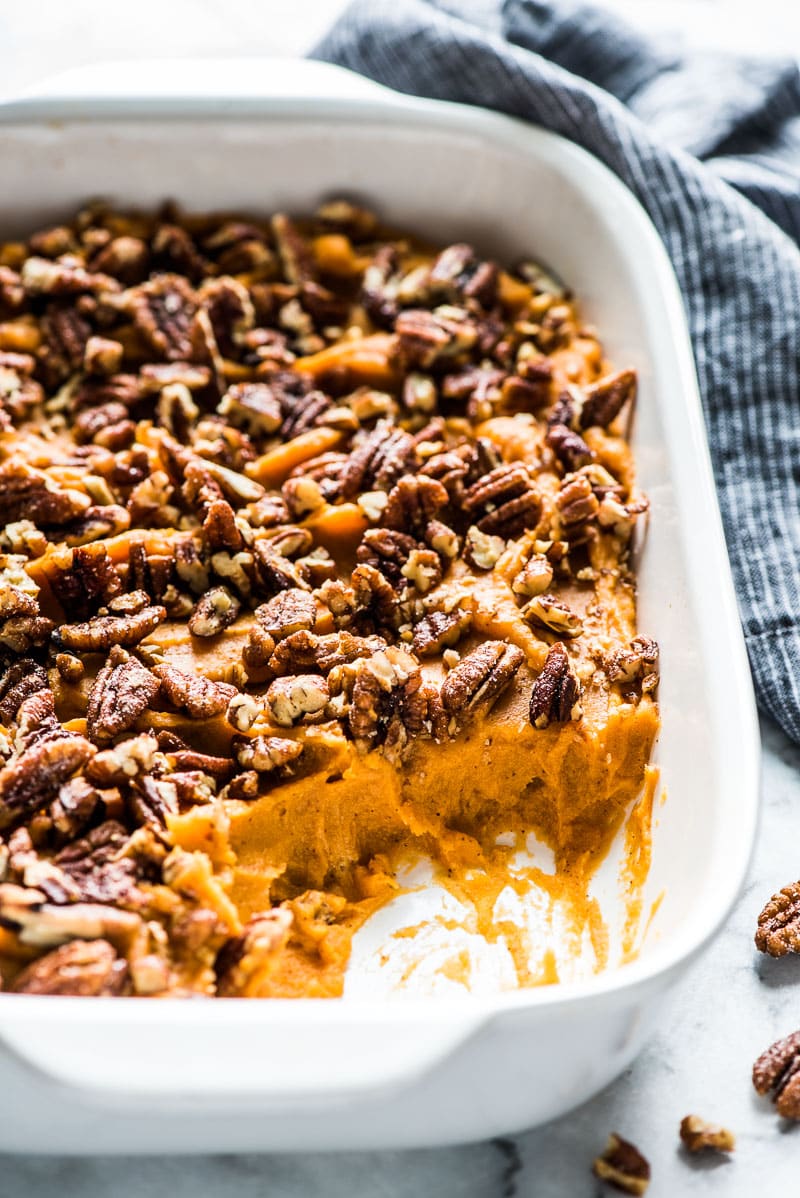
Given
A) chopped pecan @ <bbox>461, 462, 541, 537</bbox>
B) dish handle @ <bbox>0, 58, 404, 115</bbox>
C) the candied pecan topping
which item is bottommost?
the candied pecan topping

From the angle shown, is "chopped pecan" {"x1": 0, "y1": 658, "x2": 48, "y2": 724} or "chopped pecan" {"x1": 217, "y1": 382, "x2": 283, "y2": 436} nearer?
"chopped pecan" {"x1": 0, "y1": 658, "x2": 48, "y2": 724}

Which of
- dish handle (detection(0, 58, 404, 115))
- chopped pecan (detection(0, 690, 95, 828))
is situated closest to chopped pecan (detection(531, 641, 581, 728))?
chopped pecan (detection(0, 690, 95, 828))

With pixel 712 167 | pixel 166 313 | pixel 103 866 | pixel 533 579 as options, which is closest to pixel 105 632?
pixel 103 866

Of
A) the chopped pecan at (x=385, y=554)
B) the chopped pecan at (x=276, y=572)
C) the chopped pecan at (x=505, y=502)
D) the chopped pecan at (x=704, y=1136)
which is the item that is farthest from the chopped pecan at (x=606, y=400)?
the chopped pecan at (x=704, y=1136)

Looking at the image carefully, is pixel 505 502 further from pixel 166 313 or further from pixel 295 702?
pixel 166 313

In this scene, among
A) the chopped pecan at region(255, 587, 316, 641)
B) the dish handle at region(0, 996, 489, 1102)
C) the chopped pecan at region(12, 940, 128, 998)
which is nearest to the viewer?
the dish handle at region(0, 996, 489, 1102)

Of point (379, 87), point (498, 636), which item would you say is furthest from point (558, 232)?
point (498, 636)

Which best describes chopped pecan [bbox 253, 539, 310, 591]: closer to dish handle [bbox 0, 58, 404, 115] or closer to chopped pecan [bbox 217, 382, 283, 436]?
chopped pecan [bbox 217, 382, 283, 436]
